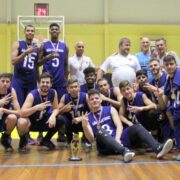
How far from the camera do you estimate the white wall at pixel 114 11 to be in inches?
452

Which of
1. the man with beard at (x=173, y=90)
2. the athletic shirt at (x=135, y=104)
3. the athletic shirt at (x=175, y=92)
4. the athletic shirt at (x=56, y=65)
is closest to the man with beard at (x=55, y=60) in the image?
the athletic shirt at (x=56, y=65)

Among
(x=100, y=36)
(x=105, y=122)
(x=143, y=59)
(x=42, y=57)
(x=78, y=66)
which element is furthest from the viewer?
(x=100, y=36)

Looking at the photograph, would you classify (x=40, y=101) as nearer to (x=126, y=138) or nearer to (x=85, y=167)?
(x=126, y=138)

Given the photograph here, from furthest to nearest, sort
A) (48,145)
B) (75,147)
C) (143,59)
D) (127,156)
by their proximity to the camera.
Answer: (143,59), (48,145), (75,147), (127,156)

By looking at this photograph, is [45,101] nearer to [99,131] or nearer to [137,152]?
[99,131]

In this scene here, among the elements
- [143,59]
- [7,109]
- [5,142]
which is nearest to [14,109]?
[7,109]

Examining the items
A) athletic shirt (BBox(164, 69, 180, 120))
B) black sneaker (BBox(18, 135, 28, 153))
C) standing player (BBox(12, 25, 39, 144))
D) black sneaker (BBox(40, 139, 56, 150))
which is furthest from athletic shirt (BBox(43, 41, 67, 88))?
athletic shirt (BBox(164, 69, 180, 120))

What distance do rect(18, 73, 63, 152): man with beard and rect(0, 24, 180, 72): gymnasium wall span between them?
6.96 meters

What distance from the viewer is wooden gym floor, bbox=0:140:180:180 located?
124 inches

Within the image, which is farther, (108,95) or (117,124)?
(108,95)

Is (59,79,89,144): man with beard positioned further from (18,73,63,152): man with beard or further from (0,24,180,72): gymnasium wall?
(0,24,180,72): gymnasium wall

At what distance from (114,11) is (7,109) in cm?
795

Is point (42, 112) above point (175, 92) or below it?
below

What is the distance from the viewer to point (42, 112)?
15.2 feet
